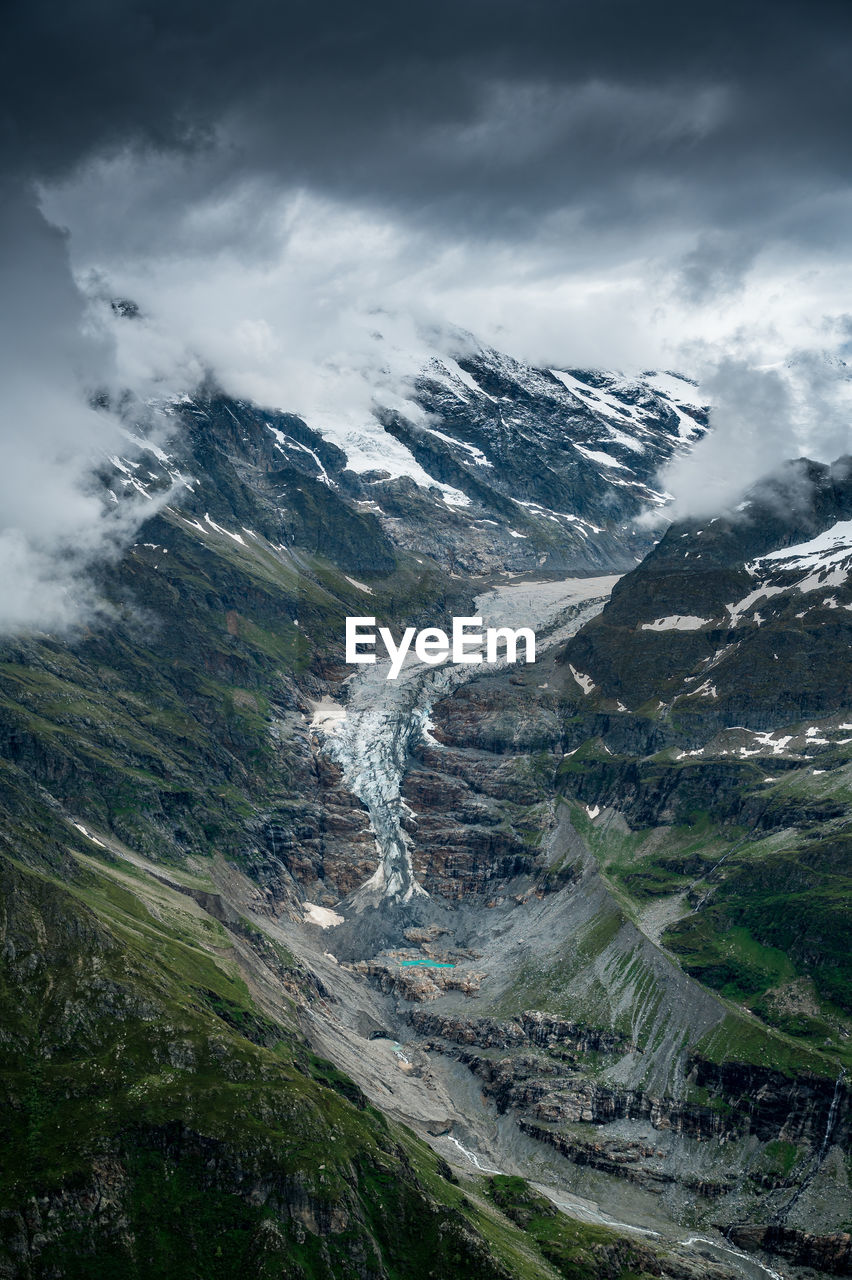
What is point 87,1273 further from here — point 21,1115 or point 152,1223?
A: point 21,1115

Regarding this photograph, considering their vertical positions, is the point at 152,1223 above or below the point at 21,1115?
below

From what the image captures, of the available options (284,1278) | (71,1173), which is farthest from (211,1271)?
(71,1173)

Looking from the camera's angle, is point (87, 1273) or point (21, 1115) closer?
point (87, 1273)

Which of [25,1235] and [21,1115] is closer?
[25,1235]

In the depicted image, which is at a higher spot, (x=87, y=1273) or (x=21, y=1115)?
(x=21, y=1115)

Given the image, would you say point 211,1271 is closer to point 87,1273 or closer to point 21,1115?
point 87,1273

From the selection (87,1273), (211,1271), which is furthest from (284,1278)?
(87,1273)

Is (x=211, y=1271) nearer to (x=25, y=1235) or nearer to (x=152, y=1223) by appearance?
(x=152, y=1223)

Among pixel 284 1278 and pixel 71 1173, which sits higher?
pixel 71 1173
